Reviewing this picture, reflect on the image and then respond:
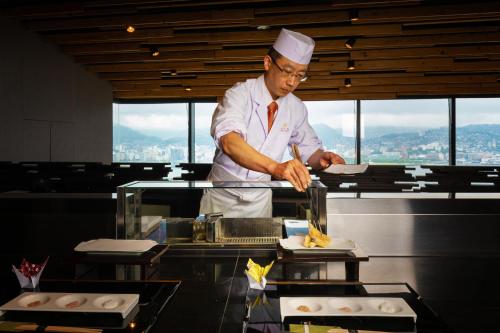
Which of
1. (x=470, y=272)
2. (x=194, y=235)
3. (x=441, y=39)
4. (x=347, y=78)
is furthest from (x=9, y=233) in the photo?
(x=347, y=78)

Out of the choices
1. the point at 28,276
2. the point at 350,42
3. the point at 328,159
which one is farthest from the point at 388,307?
the point at 350,42

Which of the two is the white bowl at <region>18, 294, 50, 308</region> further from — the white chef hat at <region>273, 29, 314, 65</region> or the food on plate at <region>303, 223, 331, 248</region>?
the white chef hat at <region>273, 29, 314, 65</region>

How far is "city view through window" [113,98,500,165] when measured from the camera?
8.94 metres

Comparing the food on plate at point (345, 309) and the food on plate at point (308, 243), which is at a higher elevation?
the food on plate at point (308, 243)

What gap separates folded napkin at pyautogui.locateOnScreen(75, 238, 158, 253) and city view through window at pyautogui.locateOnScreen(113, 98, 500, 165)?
8131mm

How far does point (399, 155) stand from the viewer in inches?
370

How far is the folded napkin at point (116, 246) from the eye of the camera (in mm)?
1329

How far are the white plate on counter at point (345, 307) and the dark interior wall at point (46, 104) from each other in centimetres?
603

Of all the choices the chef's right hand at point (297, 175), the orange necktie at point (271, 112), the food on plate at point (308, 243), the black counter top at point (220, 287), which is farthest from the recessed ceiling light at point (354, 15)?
the food on plate at point (308, 243)

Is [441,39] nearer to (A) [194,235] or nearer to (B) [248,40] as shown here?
(B) [248,40]

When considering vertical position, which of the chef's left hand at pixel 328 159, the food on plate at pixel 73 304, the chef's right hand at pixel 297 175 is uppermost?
the chef's left hand at pixel 328 159

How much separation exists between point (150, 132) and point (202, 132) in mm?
1298

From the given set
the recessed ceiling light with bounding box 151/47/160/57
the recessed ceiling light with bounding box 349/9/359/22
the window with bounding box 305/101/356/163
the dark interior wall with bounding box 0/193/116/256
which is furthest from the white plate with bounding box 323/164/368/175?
the window with bounding box 305/101/356/163

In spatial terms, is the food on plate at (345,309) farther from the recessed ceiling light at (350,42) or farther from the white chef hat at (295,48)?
the recessed ceiling light at (350,42)
